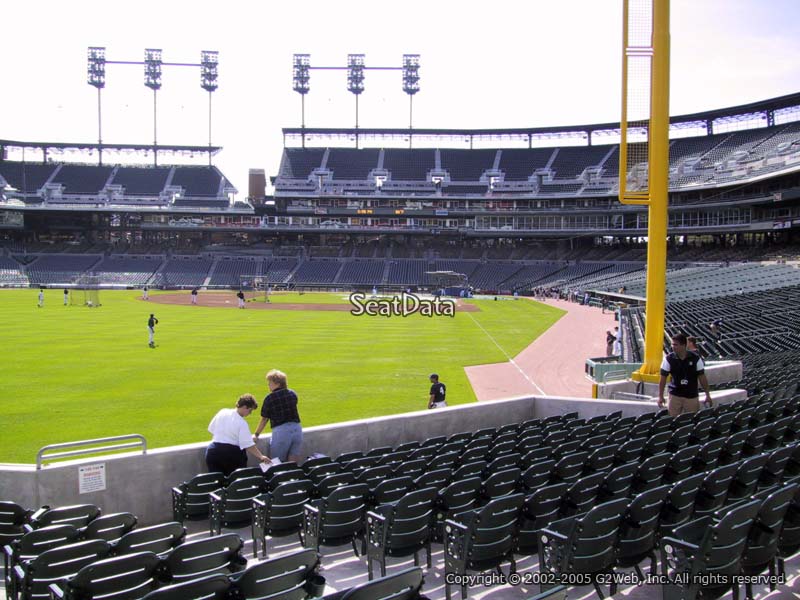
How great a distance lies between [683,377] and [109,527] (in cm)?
923

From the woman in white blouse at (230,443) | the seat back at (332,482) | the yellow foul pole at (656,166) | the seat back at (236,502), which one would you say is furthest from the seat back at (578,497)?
the yellow foul pole at (656,166)

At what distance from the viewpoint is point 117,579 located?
4.55m

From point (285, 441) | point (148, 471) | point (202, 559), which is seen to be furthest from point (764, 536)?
point (148, 471)

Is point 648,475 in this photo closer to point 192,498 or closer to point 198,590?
point 198,590

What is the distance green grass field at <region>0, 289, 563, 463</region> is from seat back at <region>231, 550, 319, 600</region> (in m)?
9.31

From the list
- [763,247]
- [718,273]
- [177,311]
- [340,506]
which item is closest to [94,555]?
[340,506]

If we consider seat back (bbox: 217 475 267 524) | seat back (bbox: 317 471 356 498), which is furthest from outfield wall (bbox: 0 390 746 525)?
seat back (bbox: 317 471 356 498)

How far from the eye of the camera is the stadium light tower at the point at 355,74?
92.4m

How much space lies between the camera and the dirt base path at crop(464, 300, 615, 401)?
20766mm

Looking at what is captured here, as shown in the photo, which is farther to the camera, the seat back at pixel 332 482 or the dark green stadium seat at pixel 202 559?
the seat back at pixel 332 482

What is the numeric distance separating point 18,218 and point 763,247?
96.0m

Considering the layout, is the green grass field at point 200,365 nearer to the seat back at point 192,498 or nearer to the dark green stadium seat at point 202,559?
the seat back at point 192,498

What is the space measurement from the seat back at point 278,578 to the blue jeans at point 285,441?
4.74m

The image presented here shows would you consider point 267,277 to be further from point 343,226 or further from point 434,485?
point 434,485
